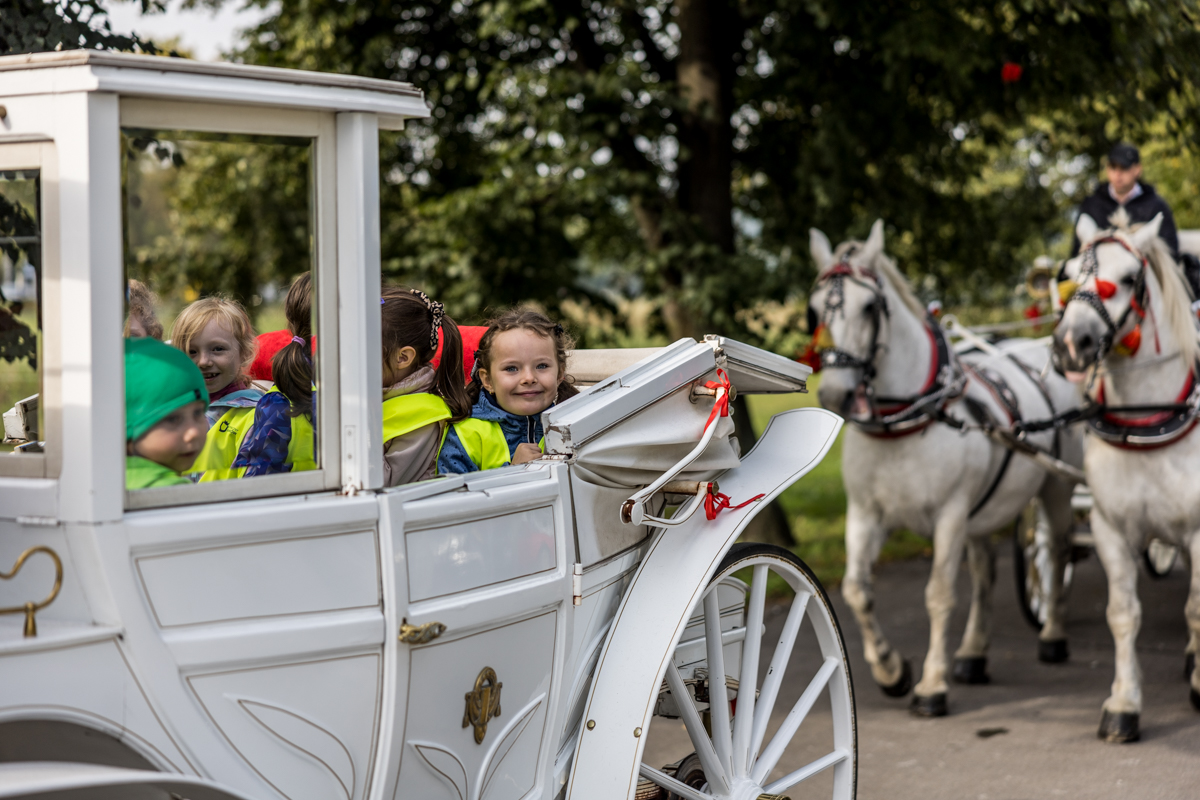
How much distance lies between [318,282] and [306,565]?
20.2 inches

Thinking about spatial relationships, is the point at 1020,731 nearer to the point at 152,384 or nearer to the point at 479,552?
the point at 479,552

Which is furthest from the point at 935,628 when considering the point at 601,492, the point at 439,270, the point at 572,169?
the point at 439,270

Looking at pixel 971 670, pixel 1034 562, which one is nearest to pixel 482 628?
pixel 971 670

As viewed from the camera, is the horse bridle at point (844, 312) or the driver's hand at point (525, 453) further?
the horse bridle at point (844, 312)

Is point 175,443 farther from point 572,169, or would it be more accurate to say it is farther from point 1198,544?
point 572,169

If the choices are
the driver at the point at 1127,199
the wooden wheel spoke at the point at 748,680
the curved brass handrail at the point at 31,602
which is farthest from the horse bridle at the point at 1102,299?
the curved brass handrail at the point at 31,602

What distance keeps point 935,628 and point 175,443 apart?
4074 mm

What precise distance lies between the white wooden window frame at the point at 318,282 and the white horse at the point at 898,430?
3168 mm

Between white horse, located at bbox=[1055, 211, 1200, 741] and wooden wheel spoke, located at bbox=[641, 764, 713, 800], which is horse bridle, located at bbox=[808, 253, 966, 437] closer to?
white horse, located at bbox=[1055, 211, 1200, 741]

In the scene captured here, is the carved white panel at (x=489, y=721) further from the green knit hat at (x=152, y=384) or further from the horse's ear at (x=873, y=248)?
the horse's ear at (x=873, y=248)

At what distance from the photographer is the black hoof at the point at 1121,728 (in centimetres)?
455

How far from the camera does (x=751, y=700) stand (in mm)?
2930

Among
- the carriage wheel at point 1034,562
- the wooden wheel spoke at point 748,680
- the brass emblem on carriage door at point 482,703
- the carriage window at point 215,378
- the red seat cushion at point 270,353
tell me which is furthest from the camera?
the carriage wheel at point 1034,562

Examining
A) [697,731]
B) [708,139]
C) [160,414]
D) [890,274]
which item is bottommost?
[697,731]
